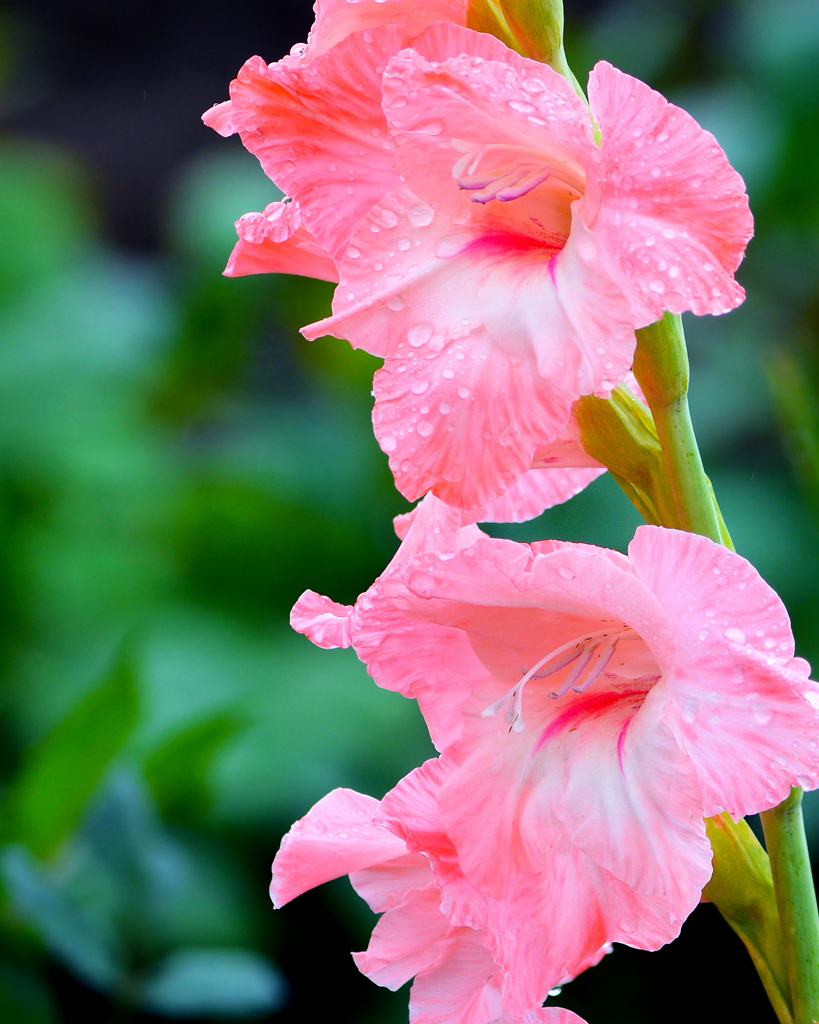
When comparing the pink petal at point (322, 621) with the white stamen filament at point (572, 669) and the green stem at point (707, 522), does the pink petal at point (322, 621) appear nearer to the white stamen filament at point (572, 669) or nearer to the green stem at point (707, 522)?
the white stamen filament at point (572, 669)

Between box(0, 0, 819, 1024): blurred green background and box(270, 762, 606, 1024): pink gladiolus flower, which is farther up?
box(270, 762, 606, 1024): pink gladiolus flower

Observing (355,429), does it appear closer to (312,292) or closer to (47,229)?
(312,292)

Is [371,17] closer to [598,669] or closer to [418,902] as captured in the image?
[598,669]

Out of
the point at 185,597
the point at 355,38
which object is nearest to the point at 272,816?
the point at 185,597

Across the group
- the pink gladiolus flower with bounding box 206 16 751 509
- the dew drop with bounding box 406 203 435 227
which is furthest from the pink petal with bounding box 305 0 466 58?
the dew drop with bounding box 406 203 435 227

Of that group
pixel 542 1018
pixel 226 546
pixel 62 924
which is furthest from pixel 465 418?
pixel 226 546

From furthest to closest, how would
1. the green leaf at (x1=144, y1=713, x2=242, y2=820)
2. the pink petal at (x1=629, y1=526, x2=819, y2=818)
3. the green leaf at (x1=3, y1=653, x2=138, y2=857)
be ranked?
1. the green leaf at (x1=144, y1=713, x2=242, y2=820)
2. the green leaf at (x1=3, y1=653, x2=138, y2=857)
3. the pink petal at (x1=629, y1=526, x2=819, y2=818)

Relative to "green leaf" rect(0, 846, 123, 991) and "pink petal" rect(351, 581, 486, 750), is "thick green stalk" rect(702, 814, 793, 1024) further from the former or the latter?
"green leaf" rect(0, 846, 123, 991)
